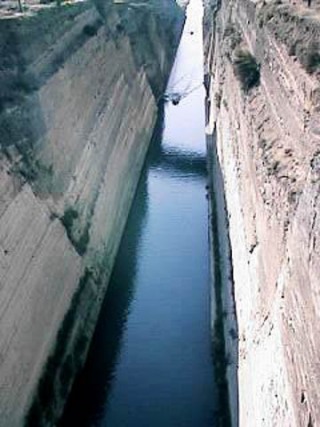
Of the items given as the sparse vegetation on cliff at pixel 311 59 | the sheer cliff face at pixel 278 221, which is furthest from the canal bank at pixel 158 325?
the sparse vegetation on cliff at pixel 311 59

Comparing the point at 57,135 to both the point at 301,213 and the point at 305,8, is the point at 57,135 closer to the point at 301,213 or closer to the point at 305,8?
the point at 305,8

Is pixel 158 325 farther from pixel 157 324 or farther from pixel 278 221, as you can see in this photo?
pixel 278 221

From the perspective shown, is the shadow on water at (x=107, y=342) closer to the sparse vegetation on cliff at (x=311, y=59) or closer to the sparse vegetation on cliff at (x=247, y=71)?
the sparse vegetation on cliff at (x=247, y=71)

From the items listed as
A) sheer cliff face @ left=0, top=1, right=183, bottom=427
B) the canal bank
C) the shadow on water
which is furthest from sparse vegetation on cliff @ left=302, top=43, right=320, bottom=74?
the shadow on water

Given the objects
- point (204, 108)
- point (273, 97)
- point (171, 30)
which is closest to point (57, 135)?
point (273, 97)

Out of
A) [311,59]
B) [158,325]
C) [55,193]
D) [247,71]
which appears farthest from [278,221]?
[247,71]

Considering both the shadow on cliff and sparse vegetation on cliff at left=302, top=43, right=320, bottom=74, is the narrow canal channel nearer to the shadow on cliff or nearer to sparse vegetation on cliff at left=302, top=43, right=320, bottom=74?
the shadow on cliff

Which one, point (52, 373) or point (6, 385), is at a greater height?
point (6, 385)
